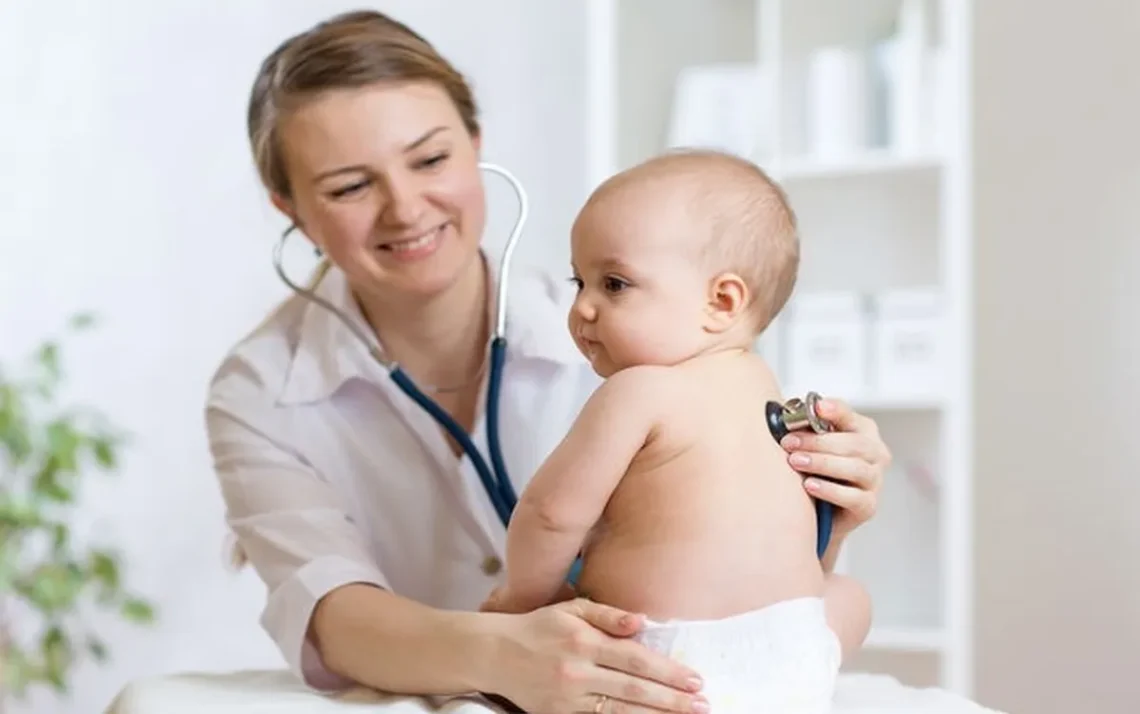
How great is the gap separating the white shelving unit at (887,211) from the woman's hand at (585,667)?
5.94 ft

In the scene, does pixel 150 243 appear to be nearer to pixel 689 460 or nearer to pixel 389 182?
pixel 389 182

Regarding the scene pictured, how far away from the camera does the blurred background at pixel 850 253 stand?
2.58m

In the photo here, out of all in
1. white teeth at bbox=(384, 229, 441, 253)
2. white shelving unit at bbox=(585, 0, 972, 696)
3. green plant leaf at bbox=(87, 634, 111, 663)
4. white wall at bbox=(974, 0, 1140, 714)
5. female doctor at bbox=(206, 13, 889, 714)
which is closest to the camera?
female doctor at bbox=(206, 13, 889, 714)

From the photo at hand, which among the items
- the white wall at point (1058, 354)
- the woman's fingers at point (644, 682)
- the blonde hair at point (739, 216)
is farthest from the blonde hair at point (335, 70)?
the white wall at point (1058, 354)

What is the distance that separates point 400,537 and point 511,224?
1.66 metres

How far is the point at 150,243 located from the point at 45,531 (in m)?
0.51

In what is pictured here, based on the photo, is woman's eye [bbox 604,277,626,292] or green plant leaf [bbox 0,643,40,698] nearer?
woman's eye [bbox 604,277,626,292]

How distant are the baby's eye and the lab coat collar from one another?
1.38ft

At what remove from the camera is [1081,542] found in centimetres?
304

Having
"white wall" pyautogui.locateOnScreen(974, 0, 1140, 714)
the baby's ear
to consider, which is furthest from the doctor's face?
"white wall" pyautogui.locateOnScreen(974, 0, 1140, 714)

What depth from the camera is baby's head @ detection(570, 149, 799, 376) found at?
1.15 m

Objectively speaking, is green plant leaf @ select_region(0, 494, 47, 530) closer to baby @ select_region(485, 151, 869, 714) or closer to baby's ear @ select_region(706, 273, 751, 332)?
baby @ select_region(485, 151, 869, 714)

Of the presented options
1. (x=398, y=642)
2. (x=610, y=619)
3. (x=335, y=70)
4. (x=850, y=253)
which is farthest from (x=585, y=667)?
(x=850, y=253)

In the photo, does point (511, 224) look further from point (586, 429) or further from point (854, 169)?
point (586, 429)
